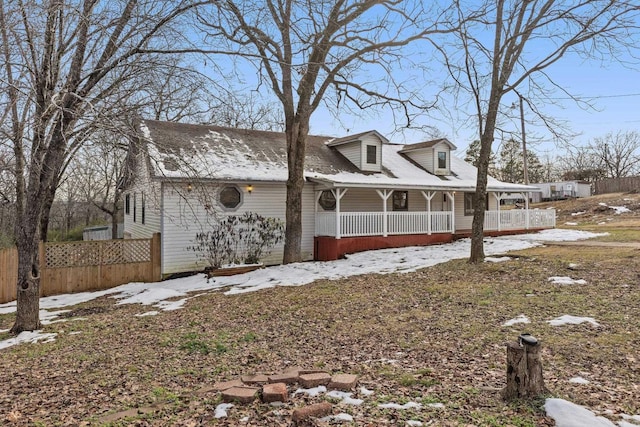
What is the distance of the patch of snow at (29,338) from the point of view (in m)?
6.56

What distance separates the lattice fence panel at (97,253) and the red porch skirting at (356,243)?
18.4 ft

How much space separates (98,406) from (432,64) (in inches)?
456

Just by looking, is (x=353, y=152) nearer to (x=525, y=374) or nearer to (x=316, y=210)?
(x=316, y=210)

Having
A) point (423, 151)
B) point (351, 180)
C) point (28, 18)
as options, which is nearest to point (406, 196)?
point (423, 151)

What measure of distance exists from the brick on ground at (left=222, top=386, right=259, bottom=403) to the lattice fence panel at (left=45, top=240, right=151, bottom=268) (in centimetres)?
944

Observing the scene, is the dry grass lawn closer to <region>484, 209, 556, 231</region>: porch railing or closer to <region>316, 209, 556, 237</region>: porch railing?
<region>316, 209, 556, 237</region>: porch railing

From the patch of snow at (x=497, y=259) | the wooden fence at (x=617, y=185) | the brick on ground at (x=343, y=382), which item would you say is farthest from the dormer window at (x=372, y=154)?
the wooden fence at (x=617, y=185)

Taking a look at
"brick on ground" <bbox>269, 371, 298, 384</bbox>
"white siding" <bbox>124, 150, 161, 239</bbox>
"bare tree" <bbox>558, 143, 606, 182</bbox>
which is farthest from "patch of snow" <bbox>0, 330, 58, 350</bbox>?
"bare tree" <bbox>558, 143, 606, 182</bbox>

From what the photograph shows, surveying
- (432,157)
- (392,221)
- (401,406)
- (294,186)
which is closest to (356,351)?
(401,406)

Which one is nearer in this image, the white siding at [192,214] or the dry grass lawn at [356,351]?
the dry grass lawn at [356,351]

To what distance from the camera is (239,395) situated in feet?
12.2

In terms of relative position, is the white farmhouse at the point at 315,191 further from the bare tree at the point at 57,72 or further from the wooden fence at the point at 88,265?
the bare tree at the point at 57,72

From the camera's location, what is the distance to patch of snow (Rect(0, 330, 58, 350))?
6559mm

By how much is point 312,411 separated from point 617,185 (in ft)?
137
